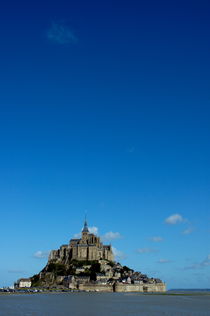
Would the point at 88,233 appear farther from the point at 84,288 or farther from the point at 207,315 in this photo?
the point at 207,315

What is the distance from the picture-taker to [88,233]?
414ft

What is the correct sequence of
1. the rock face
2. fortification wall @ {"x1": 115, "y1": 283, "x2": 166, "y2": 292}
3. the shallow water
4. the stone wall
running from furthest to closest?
fortification wall @ {"x1": 115, "y1": 283, "x2": 166, "y2": 292} < the rock face < the stone wall < the shallow water

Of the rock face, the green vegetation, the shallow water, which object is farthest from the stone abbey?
the shallow water

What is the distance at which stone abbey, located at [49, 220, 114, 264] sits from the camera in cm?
11600

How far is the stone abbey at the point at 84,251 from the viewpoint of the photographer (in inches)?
4567

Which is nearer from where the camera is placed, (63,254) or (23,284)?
(23,284)

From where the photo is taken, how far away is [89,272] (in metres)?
109

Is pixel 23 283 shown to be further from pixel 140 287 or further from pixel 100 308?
pixel 100 308

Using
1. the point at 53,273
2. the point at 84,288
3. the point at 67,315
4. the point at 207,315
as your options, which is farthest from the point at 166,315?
→ the point at 53,273

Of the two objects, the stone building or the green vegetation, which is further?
the stone building

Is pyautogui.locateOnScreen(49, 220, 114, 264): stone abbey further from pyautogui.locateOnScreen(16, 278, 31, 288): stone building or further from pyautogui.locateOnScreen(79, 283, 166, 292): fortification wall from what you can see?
pyautogui.locateOnScreen(79, 283, 166, 292): fortification wall

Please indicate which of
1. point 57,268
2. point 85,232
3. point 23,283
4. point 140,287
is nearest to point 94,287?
point 57,268

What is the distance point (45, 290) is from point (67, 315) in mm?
67570

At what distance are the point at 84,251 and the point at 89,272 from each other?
8.19 meters
